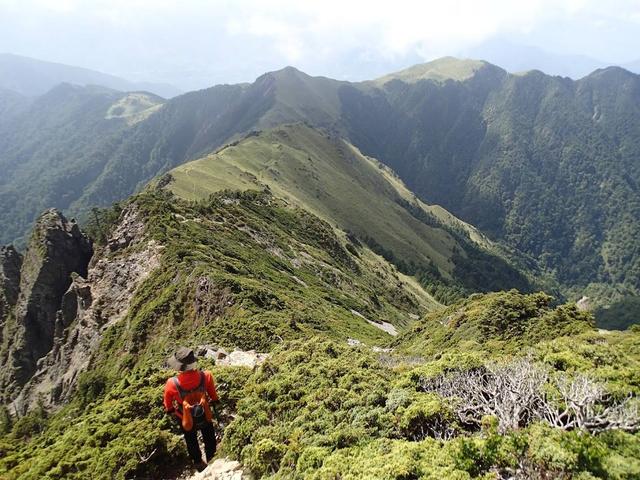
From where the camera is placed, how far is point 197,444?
15.2 meters

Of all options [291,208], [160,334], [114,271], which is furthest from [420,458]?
[291,208]

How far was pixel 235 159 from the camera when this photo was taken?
170 m

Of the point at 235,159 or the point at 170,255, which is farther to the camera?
the point at 235,159

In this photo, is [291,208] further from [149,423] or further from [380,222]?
[149,423]

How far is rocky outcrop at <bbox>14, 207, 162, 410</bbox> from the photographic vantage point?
56.7 m

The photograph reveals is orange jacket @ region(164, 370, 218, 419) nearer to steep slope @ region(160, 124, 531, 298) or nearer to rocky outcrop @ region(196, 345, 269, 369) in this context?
rocky outcrop @ region(196, 345, 269, 369)

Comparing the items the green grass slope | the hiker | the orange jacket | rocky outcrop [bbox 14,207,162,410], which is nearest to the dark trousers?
the hiker

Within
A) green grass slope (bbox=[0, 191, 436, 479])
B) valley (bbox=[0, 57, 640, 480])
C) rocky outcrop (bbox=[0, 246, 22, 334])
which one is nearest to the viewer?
valley (bbox=[0, 57, 640, 480])

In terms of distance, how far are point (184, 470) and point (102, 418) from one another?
6219 millimetres

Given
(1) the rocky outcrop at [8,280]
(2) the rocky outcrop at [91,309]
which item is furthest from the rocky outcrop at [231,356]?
(1) the rocky outcrop at [8,280]

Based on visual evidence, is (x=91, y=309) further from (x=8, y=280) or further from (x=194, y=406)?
(x=194, y=406)

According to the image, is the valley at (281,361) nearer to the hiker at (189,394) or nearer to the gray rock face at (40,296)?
the gray rock face at (40,296)

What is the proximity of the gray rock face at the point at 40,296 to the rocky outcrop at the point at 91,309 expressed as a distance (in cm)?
722

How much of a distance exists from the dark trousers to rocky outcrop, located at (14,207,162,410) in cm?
4448
